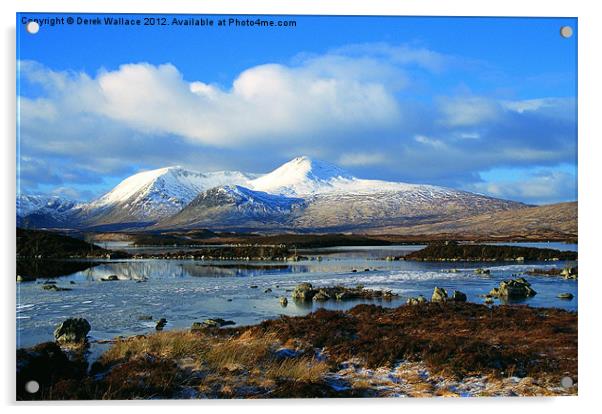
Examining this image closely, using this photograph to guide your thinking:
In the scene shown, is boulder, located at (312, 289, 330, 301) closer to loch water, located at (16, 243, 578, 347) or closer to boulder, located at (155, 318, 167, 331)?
loch water, located at (16, 243, 578, 347)

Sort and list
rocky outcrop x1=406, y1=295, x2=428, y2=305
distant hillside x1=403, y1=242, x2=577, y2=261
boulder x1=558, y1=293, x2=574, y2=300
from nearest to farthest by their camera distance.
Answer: boulder x1=558, y1=293, x2=574, y2=300, rocky outcrop x1=406, y1=295, x2=428, y2=305, distant hillside x1=403, y1=242, x2=577, y2=261

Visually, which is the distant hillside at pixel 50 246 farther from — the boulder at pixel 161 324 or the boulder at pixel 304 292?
the boulder at pixel 304 292

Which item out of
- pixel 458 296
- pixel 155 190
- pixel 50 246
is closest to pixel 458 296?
pixel 458 296

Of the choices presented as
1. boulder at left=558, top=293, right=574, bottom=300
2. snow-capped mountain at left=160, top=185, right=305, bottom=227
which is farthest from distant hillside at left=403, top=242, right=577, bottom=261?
snow-capped mountain at left=160, top=185, right=305, bottom=227

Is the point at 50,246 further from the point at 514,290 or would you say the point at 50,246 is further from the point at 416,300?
the point at 514,290

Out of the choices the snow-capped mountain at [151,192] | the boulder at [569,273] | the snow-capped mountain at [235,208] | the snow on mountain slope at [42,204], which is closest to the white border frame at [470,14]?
the snow on mountain slope at [42,204]
